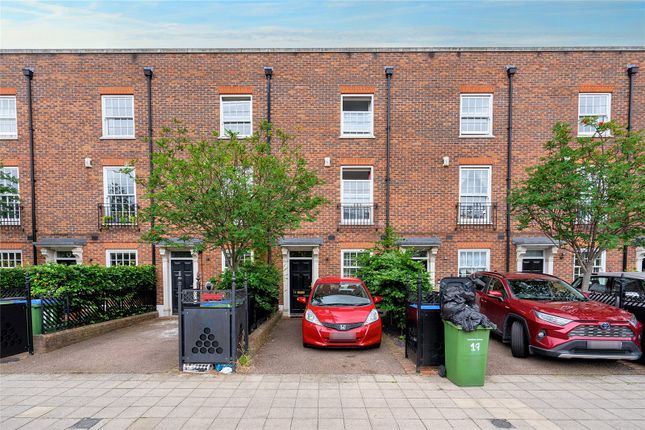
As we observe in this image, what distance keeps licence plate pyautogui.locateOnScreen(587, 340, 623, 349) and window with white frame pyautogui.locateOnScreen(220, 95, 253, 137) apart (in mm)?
10804

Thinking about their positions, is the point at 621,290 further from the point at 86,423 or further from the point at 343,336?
the point at 86,423

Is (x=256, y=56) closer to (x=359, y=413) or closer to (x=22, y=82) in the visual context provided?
(x=22, y=82)

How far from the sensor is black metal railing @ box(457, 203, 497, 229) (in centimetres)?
1073

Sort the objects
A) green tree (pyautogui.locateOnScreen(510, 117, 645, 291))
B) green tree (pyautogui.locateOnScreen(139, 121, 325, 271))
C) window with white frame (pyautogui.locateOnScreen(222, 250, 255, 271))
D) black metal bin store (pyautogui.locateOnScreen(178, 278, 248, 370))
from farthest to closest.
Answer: window with white frame (pyautogui.locateOnScreen(222, 250, 255, 271)) < green tree (pyautogui.locateOnScreen(510, 117, 645, 291)) < green tree (pyautogui.locateOnScreen(139, 121, 325, 271)) < black metal bin store (pyautogui.locateOnScreen(178, 278, 248, 370))

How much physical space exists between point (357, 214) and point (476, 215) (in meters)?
4.31

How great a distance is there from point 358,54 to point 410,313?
928cm

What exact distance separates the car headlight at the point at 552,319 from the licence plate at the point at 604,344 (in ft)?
1.50

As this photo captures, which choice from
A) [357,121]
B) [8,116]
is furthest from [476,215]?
[8,116]

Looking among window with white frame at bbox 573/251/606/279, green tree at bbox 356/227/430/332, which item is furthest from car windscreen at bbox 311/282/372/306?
window with white frame at bbox 573/251/606/279

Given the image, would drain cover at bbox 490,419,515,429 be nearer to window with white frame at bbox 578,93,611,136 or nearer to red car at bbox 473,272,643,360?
red car at bbox 473,272,643,360

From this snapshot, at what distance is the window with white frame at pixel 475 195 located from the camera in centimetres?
1077

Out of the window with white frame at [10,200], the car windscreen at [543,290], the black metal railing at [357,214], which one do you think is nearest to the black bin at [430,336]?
the car windscreen at [543,290]

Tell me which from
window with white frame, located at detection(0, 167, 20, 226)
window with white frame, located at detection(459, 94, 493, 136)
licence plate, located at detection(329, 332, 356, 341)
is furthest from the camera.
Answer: window with white frame, located at detection(459, 94, 493, 136)

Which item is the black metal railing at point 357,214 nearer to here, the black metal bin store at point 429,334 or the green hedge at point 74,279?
the black metal bin store at point 429,334
